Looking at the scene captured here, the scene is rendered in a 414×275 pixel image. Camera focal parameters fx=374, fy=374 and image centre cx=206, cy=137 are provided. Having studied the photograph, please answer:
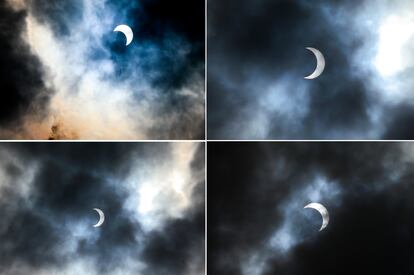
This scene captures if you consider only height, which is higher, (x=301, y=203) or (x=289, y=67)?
(x=289, y=67)

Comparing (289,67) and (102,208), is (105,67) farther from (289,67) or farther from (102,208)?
(289,67)

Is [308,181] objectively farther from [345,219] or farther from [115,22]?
[115,22]

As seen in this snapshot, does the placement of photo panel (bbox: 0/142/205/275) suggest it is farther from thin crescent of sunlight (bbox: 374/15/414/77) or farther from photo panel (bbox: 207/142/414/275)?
thin crescent of sunlight (bbox: 374/15/414/77)

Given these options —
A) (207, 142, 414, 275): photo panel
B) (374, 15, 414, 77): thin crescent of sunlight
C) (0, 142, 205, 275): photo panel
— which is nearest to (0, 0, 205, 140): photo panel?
(0, 142, 205, 275): photo panel

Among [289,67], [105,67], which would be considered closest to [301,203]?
[289,67]

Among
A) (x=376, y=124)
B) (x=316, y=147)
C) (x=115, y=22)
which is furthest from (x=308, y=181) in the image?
(x=115, y=22)

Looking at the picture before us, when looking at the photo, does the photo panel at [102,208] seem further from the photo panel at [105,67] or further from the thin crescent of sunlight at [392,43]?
the thin crescent of sunlight at [392,43]
